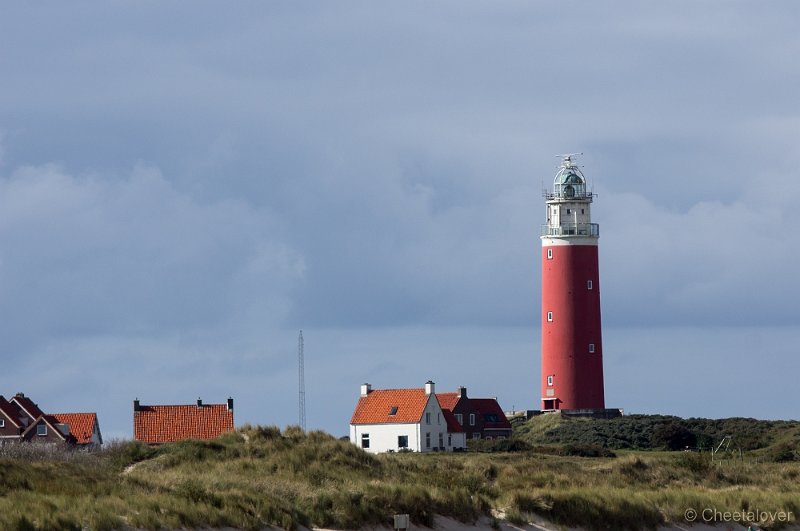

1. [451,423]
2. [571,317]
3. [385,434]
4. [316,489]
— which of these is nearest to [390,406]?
[385,434]

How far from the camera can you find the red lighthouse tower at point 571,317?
63.2m

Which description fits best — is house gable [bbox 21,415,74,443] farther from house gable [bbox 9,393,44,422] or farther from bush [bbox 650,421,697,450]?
bush [bbox 650,421,697,450]

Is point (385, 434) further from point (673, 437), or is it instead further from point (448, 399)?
point (673, 437)

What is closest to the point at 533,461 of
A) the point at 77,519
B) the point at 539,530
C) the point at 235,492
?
the point at 539,530

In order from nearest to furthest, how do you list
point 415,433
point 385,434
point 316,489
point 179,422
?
point 316,489 < point 179,422 < point 415,433 < point 385,434

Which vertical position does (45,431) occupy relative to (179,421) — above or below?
below

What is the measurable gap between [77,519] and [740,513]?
50.3 ft

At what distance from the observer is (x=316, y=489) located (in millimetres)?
29297

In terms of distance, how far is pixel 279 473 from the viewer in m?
31.6

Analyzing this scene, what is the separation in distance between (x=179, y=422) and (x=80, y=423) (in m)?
6.51

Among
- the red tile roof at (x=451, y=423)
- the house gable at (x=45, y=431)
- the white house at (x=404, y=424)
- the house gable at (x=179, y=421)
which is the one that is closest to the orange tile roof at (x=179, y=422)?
the house gable at (x=179, y=421)

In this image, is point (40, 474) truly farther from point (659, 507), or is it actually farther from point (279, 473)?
point (659, 507)

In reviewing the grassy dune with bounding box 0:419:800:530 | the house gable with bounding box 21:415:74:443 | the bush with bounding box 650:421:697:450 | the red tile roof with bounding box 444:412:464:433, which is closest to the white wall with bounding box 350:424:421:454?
the red tile roof with bounding box 444:412:464:433

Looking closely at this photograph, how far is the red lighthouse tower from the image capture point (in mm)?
63156
